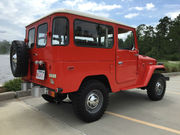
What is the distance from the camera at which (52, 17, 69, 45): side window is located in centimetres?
302

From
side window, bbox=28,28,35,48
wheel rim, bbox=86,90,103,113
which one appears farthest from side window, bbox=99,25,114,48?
side window, bbox=28,28,35,48

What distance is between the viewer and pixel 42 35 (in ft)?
11.6

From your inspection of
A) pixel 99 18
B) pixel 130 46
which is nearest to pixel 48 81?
pixel 99 18

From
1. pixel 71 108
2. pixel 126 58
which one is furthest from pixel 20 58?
pixel 126 58

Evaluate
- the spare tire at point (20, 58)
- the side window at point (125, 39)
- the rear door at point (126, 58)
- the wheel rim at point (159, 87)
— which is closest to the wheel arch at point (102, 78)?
the rear door at point (126, 58)

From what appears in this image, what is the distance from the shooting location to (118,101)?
5094 millimetres

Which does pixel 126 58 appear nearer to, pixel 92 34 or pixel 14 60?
pixel 92 34

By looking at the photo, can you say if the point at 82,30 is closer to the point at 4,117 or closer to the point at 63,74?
Result: the point at 63,74

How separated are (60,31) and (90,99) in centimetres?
164

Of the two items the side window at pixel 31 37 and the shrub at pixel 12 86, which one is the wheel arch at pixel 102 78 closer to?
the side window at pixel 31 37

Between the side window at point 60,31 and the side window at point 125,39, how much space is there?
1.66 m

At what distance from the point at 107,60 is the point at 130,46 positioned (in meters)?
1.18

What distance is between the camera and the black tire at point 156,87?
4.88m

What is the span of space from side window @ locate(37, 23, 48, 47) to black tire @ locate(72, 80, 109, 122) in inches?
53.0
